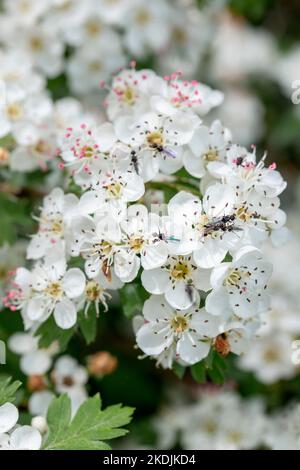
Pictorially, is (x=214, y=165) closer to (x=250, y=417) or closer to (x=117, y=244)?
(x=117, y=244)

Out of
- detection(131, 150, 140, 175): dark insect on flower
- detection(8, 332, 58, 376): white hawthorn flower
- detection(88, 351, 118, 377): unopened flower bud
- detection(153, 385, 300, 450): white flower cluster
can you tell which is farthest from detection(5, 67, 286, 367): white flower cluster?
detection(153, 385, 300, 450): white flower cluster

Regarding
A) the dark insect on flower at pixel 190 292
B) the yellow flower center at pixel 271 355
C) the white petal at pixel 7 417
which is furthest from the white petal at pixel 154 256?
the yellow flower center at pixel 271 355

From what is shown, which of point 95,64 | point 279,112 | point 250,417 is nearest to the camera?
point 250,417

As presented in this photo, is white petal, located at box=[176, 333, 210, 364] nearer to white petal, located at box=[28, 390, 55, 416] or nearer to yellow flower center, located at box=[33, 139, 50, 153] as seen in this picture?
white petal, located at box=[28, 390, 55, 416]

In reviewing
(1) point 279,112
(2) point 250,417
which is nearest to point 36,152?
(2) point 250,417

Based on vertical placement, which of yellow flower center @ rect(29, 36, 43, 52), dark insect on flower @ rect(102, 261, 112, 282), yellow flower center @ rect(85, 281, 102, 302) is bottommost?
dark insect on flower @ rect(102, 261, 112, 282)

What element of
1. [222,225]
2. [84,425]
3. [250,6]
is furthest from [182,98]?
[250,6]
